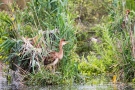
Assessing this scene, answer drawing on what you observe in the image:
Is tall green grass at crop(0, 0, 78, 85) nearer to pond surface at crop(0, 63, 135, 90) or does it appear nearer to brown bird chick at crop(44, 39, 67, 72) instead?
brown bird chick at crop(44, 39, 67, 72)

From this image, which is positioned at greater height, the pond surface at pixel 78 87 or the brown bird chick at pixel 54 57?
the brown bird chick at pixel 54 57

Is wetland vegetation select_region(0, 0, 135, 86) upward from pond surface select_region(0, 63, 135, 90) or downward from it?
upward

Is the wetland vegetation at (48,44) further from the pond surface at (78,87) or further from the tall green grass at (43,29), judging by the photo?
the pond surface at (78,87)

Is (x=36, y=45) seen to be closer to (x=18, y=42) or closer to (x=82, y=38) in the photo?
(x=18, y=42)

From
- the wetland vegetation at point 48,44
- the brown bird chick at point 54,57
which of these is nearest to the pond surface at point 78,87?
the wetland vegetation at point 48,44

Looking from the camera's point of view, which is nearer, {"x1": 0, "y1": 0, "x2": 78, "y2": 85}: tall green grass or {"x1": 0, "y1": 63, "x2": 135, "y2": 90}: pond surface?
{"x1": 0, "y1": 63, "x2": 135, "y2": 90}: pond surface

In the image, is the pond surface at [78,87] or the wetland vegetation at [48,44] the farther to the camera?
the wetland vegetation at [48,44]

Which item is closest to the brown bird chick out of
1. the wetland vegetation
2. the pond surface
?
the wetland vegetation

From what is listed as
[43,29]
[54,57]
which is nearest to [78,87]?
[54,57]

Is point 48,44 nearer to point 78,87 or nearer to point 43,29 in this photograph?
point 43,29

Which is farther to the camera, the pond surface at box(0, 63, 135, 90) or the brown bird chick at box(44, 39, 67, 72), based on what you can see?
the brown bird chick at box(44, 39, 67, 72)

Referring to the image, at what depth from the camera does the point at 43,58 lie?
10.8 meters

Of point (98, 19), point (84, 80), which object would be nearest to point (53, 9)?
point (84, 80)

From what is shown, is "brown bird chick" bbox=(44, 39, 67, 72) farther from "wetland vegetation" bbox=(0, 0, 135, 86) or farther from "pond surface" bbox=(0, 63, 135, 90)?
"pond surface" bbox=(0, 63, 135, 90)
